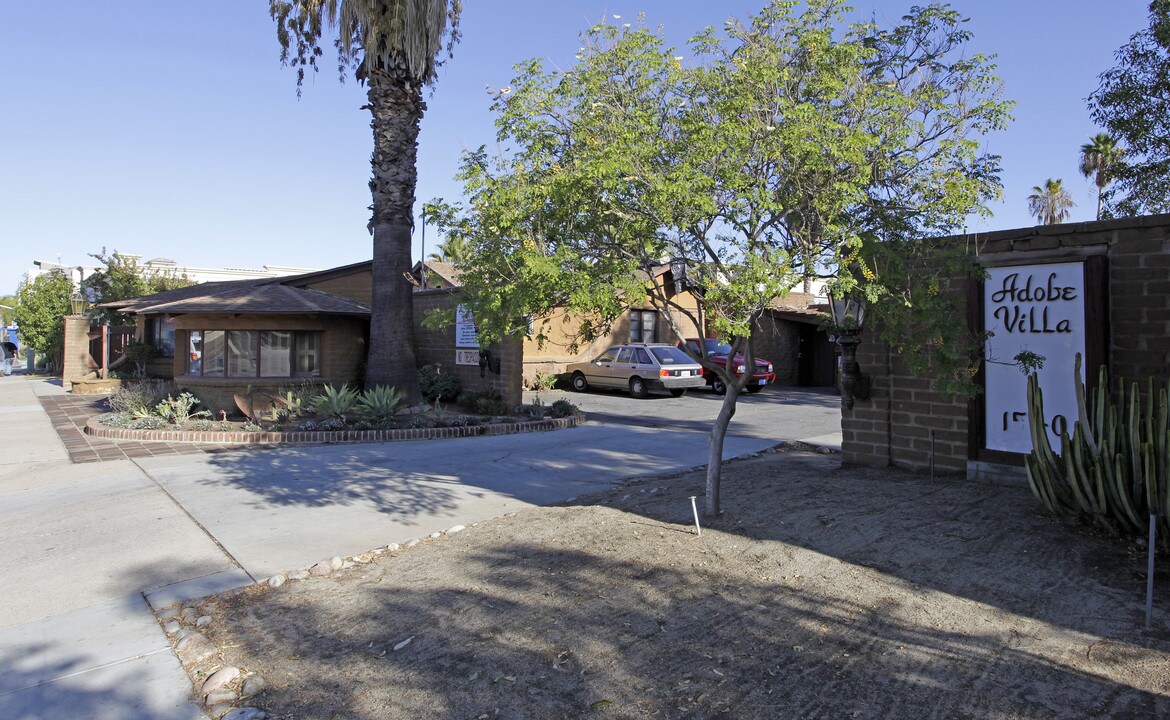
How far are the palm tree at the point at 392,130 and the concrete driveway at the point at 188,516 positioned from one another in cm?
351

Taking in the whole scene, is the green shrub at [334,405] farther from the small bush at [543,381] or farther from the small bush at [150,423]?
the small bush at [543,381]

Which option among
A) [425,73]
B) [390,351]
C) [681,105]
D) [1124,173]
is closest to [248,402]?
[390,351]

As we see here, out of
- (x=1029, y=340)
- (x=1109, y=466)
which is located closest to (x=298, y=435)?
(x=1029, y=340)

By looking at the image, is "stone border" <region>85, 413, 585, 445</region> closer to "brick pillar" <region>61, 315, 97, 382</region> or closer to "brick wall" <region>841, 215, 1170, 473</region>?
"brick wall" <region>841, 215, 1170, 473</region>

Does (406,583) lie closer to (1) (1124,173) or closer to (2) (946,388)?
(2) (946,388)

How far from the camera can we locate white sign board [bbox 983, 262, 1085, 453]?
6586mm

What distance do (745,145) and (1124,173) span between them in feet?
35.7

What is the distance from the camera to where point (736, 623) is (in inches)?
169

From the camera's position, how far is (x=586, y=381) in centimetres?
2238

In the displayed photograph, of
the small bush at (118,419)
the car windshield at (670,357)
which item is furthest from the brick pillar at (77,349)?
the car windshield at (670,357)

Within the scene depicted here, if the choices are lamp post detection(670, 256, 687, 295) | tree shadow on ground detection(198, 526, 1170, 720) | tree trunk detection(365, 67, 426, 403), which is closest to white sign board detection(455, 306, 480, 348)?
tree trunk detection(365, 67, 426, 403)

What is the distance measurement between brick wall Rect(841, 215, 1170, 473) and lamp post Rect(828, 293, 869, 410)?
0.51ft

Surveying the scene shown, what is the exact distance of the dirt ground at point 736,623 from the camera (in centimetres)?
354

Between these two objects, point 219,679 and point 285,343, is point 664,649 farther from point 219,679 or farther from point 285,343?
point 285,343
